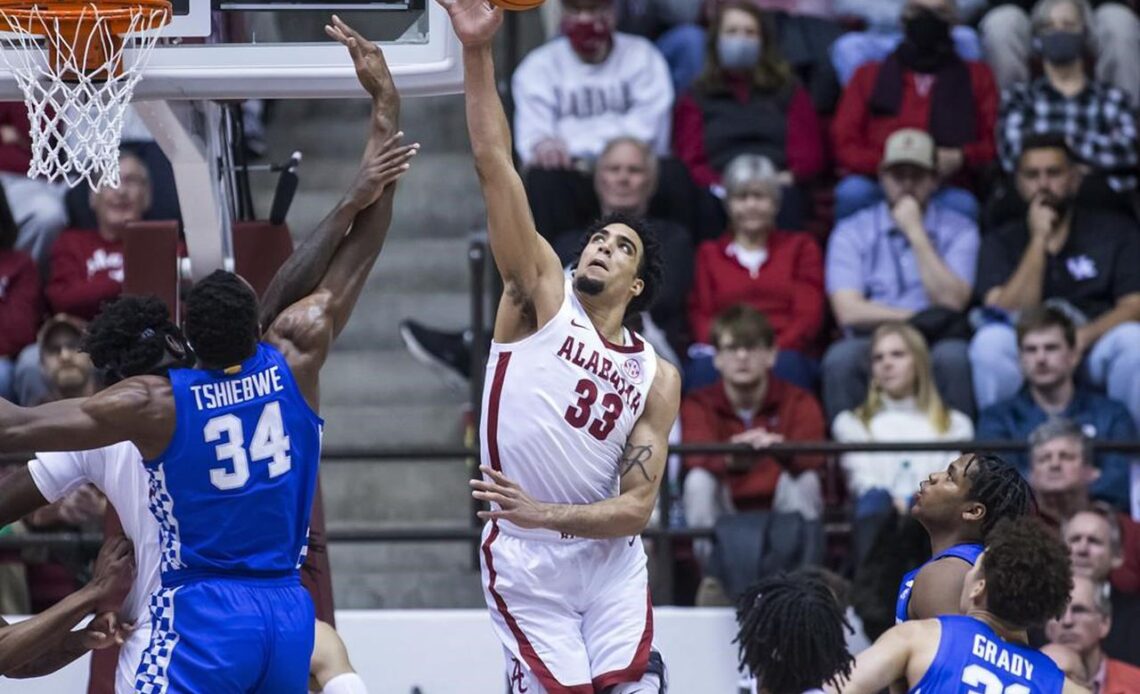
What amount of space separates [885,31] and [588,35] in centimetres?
181

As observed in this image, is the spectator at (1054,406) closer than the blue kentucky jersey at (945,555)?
No

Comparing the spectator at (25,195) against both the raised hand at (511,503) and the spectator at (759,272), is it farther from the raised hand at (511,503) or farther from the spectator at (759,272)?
the raised hand at (511,503)

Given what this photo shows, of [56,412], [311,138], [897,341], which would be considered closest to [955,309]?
[897,341]

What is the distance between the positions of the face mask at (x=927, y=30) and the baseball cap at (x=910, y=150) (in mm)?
757

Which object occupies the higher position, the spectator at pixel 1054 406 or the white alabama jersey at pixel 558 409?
the white alabama jersey at pixel 558 409

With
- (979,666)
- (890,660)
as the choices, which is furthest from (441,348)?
(979,666)

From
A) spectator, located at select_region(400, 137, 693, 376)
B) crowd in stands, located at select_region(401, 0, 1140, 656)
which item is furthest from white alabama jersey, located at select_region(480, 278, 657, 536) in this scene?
spectator, located at select_region(400, 137, 693, 376)

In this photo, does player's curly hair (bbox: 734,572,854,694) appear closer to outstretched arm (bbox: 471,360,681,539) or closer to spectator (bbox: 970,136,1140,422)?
outstretched arm (bbox: 471,360,681,539)

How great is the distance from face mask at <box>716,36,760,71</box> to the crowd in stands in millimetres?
15

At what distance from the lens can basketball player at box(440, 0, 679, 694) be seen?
5.95 metres

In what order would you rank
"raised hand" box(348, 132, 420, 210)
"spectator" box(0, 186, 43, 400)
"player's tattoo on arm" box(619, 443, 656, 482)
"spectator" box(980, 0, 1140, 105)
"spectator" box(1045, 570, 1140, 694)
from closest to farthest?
"player's tattoo on arm" box(619, 443, 656, 482) → "raised hand" box(348, 132, 420, 210) → "spectator" box(1045, 570, 1140, 694) → "spectator" box(0, 186, 43, 400) → "spectator" box(980, 0, 1140, 105)

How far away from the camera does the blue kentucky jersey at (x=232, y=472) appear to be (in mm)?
5609

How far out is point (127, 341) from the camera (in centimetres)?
569

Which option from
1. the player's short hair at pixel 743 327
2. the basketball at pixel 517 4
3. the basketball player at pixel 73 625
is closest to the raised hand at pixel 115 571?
the basketball player at pixel 73 625
